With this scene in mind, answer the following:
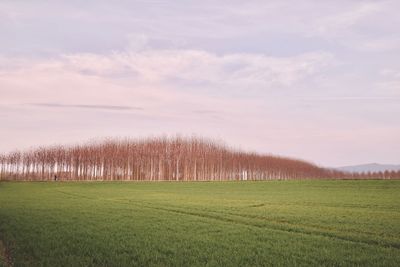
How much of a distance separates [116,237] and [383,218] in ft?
59.2

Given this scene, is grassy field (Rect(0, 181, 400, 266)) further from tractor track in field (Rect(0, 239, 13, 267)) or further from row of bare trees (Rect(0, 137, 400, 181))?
row of bare trees (Rect(0, 137, 400, 181))

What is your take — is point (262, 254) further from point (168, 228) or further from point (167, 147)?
point (167, 147)

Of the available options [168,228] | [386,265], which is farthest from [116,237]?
[386,265]

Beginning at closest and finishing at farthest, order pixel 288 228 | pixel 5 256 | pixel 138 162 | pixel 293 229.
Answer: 1. pixel 5 256
2. pixel 293 229
3. pixel 288 228
4. pixel 138 162

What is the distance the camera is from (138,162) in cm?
13162

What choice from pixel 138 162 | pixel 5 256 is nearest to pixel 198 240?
pixel 5 256

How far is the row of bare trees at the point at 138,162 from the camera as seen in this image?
431 feet

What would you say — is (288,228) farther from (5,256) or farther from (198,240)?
(5,256)

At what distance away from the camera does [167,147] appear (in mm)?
139250

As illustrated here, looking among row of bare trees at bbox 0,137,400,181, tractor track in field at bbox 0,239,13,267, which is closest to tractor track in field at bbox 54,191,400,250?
tractor track in field at bbox 0,239,13,267

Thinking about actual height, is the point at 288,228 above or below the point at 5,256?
above

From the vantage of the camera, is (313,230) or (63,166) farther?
(63,166)

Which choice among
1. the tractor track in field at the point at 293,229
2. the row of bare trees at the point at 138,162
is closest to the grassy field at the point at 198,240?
the tractor track in field at the point at 293,229

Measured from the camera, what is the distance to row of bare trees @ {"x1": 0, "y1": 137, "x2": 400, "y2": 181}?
13150 cm
